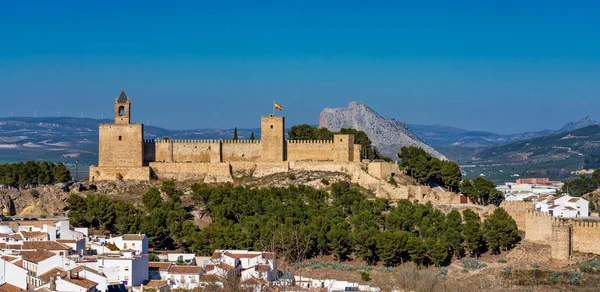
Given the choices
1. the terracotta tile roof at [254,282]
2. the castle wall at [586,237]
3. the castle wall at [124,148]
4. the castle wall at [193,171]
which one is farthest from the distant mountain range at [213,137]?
the terracotta tile roof at [254,282]

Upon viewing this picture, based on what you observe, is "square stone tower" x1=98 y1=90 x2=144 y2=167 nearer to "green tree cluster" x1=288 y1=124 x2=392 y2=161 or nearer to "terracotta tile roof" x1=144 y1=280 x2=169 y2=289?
"green tree cluster" x1=288 y1=124 x2=392 y2=161

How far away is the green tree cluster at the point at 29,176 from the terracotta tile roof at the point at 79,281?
23.0 metres

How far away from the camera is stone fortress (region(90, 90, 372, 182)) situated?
172 ft

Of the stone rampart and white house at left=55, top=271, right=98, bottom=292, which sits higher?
the stone rampart

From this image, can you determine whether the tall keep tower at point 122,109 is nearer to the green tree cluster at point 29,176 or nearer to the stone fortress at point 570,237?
the green tree cluster at point 29,176

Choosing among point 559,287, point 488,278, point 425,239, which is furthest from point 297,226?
point 559,287

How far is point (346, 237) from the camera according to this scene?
4259 centimetres

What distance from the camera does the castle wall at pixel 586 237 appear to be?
40.8 metres

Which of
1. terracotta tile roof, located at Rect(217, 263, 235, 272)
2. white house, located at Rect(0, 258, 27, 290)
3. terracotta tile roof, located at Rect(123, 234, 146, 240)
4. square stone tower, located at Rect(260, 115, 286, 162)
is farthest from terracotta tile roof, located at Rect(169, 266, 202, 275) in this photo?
square stone tower, located at Rect(260, 115, 286, 162)

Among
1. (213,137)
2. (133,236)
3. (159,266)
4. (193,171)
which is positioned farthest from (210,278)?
(213,137)

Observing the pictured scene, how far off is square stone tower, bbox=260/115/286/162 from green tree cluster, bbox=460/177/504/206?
9707 mm

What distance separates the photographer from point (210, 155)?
180ft

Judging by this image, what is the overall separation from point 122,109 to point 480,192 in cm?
1928

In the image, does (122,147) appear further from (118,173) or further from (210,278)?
(210,278)
